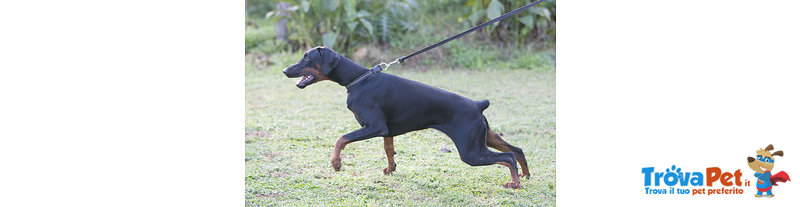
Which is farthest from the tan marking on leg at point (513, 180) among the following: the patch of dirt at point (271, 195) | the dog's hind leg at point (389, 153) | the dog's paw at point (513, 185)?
the patch of dirt at point (271, 195)

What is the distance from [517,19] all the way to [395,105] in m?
5.84

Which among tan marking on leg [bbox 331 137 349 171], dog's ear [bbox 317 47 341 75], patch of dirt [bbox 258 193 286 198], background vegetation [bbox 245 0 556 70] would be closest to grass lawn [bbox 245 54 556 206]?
patch of dirt [bbox 258 193 286 198]

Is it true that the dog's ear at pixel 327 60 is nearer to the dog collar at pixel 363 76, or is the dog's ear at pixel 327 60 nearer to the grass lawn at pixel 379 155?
the dog collar at pixel 363 76

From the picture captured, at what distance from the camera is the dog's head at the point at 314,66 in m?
4.26

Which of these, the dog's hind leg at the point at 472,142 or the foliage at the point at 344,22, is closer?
the dog's hind leg at the point at 472,142

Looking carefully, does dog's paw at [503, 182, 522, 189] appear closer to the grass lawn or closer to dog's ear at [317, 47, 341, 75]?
the grass lawn

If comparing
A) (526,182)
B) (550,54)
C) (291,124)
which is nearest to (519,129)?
(526,182)

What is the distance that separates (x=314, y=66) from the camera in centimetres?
427

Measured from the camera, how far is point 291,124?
675 cm

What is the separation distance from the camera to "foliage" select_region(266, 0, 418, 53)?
31.2 feet

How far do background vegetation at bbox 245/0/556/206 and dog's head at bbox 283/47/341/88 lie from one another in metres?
0.84

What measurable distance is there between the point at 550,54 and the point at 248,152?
5113 mm

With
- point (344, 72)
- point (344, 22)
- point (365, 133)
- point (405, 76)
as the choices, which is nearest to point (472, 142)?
point (365, 133)
